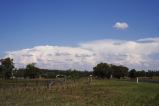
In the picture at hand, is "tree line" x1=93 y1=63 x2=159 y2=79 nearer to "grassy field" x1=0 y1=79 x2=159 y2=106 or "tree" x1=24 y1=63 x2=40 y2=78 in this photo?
"tree" x1=24 y1=63 x2=40 y2=78

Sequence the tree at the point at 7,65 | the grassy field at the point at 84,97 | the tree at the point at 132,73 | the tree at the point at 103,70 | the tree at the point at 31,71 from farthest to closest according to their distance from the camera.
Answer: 1. the tree at the point at 132,73
2. the tree at the point at 103,70
3. the tree at the point at 31,71
4. the tree at the point at 7,65
5. the grassy field at the point at 84,97

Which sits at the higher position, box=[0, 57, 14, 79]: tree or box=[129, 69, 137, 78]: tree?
box=[0, 57, 14, 79]: tree

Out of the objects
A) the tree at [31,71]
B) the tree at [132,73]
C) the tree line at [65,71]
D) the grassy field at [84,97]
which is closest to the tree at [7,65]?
the tree line at [65,71]

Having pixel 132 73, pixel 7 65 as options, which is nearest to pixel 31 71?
pixel 7 65

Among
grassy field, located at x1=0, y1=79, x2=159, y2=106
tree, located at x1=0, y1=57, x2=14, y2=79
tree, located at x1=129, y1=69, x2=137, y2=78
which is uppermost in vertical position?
tree, located at x1=0, y1=57, x2=14, y2=79

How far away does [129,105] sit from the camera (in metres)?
23.5

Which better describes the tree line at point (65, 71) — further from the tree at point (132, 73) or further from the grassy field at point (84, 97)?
the grassy field at point (84, 97)

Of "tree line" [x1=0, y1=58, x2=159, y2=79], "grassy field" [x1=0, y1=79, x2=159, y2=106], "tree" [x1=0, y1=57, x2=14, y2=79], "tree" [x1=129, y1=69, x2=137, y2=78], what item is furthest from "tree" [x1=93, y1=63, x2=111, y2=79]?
"grassy field" [x1=0, y1=79, x2=159, y2=106]

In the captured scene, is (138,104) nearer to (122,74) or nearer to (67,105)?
(67,105)

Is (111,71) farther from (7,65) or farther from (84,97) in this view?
(84,97)

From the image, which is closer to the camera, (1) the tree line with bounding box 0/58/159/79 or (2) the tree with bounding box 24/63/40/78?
(1) the tree line with bounding box 0/58/159/79

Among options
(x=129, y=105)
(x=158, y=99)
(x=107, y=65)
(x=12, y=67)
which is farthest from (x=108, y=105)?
(x=107, y=65)

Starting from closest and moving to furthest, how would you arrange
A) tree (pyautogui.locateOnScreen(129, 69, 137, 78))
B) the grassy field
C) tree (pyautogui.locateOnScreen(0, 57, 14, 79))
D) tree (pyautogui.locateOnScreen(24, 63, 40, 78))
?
the grassy field < tree (pyautogui.locateOnScreen(0, 57, 14, 79)) < tree (pyautogui.locateOnScreen(24, 63, 40, 78)) < tree (pyautogui.locateOnScreen(129, 69, 137, 78))

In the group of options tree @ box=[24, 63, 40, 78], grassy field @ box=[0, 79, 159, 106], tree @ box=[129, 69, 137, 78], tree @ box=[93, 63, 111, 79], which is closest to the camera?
grassy field @ box=[0, 79, 159, 106]
